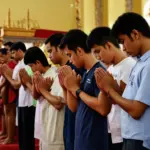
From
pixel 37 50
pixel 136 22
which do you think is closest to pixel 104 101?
pixel 136 22

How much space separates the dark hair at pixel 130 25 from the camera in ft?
6.16

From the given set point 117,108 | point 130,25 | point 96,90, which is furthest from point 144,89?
point 117,108

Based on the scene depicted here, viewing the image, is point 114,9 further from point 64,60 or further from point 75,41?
point 75,41

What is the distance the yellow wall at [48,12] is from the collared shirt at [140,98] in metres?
9.73

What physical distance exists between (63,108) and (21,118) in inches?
46.4

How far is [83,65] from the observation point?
2.40 metres

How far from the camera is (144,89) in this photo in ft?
5.84

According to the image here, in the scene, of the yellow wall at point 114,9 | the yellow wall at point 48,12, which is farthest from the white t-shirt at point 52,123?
the yellow wall at point 48,12

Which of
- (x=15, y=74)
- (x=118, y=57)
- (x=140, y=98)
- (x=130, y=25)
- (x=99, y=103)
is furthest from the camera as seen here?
(x=15, y=74)

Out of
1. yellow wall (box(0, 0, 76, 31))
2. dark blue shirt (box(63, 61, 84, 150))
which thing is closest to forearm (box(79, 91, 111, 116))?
dark blue shirt (box(63, 61, 84, 150))

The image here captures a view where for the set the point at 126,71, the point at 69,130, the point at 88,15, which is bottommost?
the point at 69,130

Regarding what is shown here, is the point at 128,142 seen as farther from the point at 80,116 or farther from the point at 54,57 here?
the point at 54,57

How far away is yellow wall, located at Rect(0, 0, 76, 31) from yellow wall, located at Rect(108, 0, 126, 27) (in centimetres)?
336

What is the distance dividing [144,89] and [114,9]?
6.45 m
